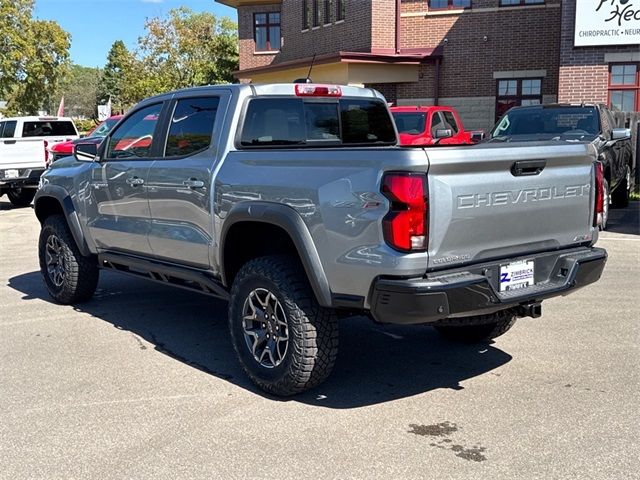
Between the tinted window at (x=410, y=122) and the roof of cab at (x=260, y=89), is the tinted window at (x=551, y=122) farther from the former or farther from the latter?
the roof of cab at (x=260, y=89)

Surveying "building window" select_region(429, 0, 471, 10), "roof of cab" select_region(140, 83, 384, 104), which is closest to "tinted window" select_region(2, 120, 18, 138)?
"roof of cab" select_region(140, 83, 384, 104)

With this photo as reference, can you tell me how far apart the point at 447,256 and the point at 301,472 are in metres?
1.34

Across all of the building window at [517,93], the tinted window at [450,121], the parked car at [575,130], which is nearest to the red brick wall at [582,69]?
the tinted window at [450,121]

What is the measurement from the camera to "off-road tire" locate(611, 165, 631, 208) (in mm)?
12570

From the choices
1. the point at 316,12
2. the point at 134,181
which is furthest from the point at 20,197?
the point at 316,12

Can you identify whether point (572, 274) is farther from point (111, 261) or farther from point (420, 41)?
point (420, 41)

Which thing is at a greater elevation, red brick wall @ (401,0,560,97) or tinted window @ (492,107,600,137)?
red brick wall @ (401,0,560,97)

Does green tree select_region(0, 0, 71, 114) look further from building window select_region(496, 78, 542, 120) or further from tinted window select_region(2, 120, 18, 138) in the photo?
building window select_region(496, 78, 542, 120)

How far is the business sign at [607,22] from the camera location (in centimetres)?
1608

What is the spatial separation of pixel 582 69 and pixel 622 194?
17.2 feet

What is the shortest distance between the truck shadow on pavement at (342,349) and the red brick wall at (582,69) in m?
12.9

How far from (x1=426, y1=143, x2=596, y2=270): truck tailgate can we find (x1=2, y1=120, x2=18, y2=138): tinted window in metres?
14.9

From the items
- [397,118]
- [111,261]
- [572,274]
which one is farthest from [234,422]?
[397,118]

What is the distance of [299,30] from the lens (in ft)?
82.8
